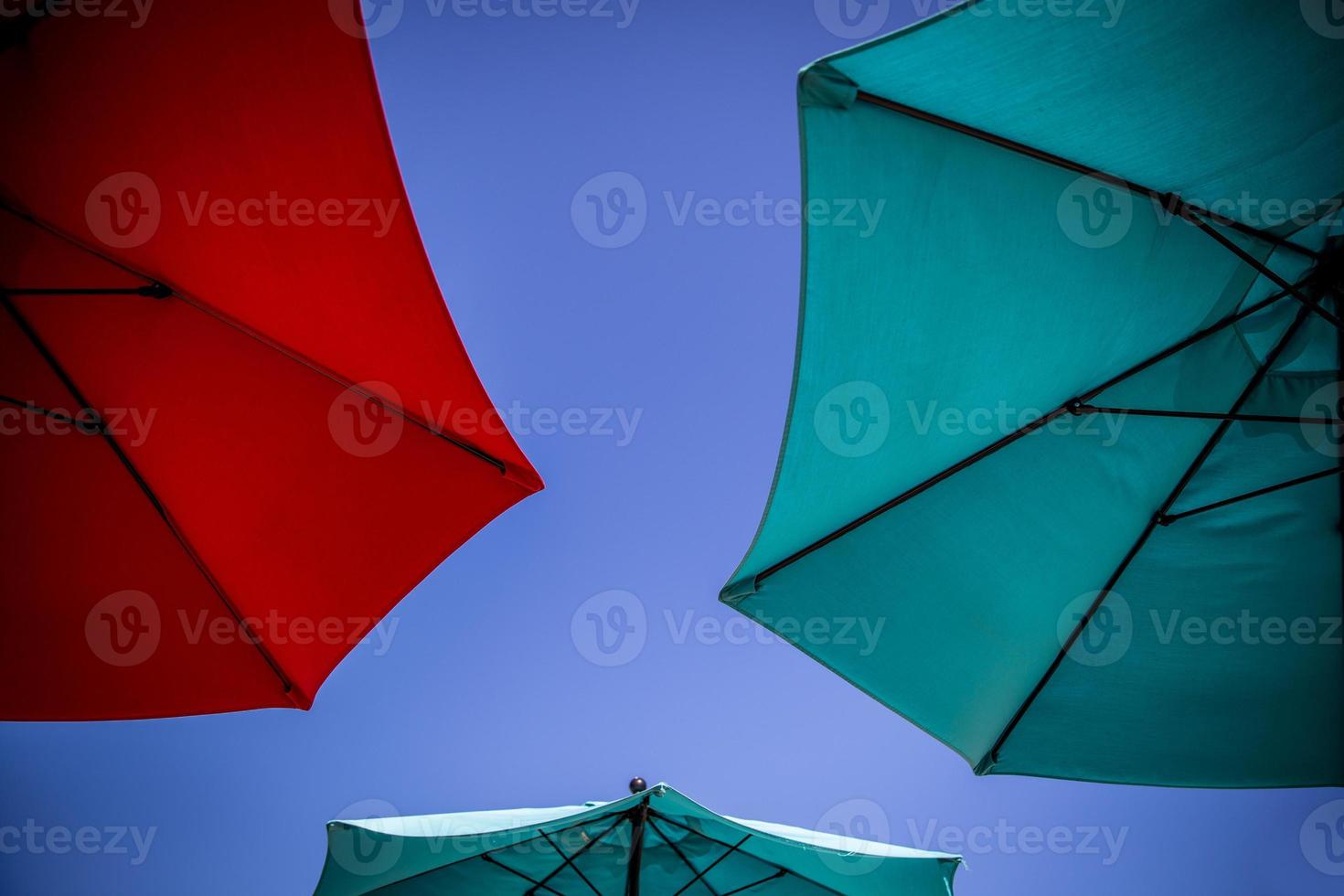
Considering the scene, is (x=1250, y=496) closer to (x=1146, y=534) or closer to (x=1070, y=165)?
(x=1146, y=534)

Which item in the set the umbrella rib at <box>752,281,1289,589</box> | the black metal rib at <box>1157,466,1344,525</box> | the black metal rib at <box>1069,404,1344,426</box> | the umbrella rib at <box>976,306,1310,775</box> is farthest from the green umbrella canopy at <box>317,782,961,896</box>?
the black metal rib at <box>1069,404,1344,426</box>

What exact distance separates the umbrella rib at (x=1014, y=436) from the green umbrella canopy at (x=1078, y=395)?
1 cm

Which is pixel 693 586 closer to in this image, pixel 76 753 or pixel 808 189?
pixel 808 189

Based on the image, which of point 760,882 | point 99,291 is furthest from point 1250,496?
point 99,291

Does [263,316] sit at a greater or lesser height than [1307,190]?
lesser

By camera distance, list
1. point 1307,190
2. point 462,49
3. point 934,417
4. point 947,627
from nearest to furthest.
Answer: point 1307,190
point 934,417
point 947,627
point 462,49

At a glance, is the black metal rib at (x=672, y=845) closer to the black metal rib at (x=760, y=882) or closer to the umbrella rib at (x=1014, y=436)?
the black metal rib at (x=760, y=882)

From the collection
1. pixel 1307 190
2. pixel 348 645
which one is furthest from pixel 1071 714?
pixel 348 645

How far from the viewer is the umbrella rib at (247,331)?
3.07 metres

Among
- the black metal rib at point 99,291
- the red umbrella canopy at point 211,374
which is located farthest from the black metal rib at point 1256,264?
the black metal rib at point 99,291

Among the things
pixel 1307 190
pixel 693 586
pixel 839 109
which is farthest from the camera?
pixel 693 586

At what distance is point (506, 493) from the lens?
11.6 feet

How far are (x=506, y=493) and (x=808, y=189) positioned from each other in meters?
1.65

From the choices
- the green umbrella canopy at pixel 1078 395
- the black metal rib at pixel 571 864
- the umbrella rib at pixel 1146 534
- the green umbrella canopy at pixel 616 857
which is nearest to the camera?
the green umbrella canopy at pixel 1078 395
